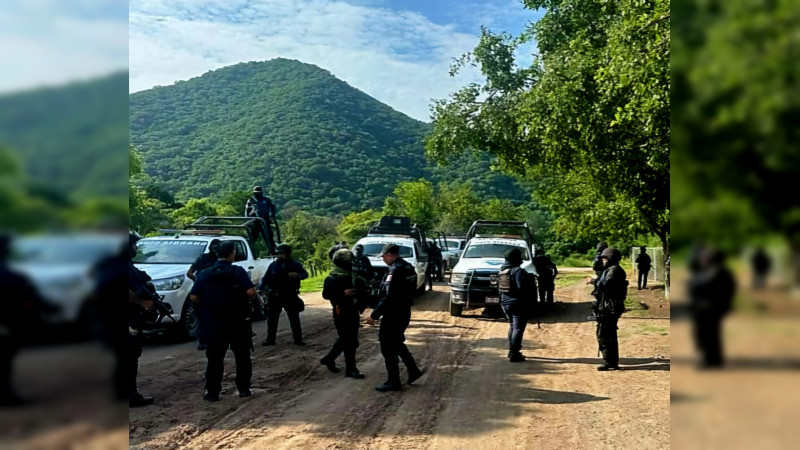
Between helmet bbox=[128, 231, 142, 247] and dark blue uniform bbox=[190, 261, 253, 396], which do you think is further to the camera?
dark blue uniform bbox=[190, 261, 253, 396]

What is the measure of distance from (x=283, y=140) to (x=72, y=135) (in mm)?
26535

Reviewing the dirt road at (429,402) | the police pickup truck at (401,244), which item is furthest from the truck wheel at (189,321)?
the police pickup truck at (401,244)

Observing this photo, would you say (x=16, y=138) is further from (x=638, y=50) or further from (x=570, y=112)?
(x=570, y=112)

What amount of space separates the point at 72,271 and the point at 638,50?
773cm

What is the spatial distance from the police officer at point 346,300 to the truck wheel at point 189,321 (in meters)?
2.96

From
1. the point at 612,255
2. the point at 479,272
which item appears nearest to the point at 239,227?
the point at 479,272

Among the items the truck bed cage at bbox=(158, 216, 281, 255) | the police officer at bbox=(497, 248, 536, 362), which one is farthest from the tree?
the truck bed cage at bbox=(158, 216, 281, 255)

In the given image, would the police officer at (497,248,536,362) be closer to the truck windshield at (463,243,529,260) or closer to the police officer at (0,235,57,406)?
the truck windshield at (463,243,529,260)

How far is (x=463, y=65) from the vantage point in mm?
19750

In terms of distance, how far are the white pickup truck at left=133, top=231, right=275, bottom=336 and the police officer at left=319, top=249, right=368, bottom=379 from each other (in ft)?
9.37

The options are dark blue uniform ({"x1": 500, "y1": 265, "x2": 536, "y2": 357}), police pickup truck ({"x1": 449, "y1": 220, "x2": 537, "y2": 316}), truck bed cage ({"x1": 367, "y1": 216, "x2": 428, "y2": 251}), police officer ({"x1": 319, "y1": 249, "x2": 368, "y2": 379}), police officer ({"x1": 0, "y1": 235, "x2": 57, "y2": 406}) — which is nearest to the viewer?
police officer ({"x1": 0, "y1": 235, "x2": 57, "y2": 406})

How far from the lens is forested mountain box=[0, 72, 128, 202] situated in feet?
4.49

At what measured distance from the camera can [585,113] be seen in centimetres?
1062

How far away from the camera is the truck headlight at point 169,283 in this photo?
9.34 metres
